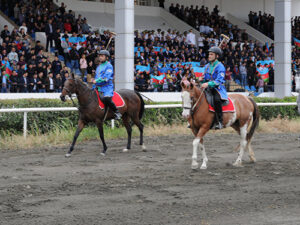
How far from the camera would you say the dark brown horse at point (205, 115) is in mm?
9915

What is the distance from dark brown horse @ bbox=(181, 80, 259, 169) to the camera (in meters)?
9.91

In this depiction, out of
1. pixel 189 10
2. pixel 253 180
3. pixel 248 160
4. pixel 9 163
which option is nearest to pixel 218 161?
pixel 248 160

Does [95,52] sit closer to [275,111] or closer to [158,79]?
[158,79]

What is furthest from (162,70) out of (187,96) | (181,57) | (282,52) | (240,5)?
(240,5)

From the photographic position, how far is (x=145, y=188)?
8.23 metres

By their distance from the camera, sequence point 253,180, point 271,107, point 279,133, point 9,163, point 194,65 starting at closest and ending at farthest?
point 253,180 < point 9,163 < point 279,133 < point 271,107 < point 194,65

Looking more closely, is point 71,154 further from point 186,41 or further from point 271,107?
point 186,41

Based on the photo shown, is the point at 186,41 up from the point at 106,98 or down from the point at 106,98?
up

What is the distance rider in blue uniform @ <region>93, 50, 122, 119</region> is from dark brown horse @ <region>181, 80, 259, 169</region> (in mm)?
2850

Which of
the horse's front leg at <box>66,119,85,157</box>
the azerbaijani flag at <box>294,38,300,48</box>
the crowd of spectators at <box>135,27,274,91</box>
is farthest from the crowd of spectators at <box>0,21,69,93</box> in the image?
the azerbaijani flag at <box>294,38,300,48</box>

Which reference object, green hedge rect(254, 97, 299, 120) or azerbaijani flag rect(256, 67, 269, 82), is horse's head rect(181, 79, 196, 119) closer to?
green hedge rect(254, 97, 299, 120)

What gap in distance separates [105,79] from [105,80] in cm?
2

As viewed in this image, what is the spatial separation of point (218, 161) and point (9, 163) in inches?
164

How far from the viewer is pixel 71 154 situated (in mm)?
12344
